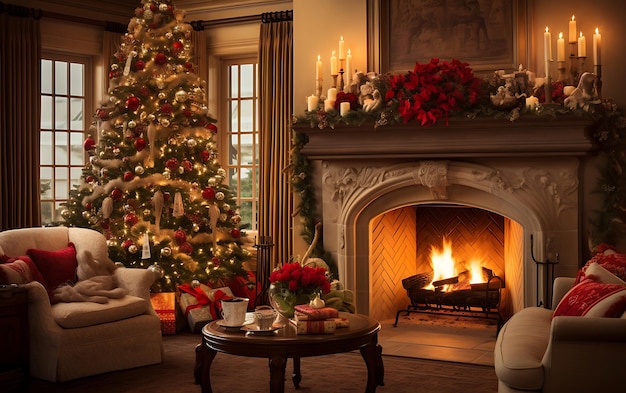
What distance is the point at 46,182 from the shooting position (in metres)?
8.02

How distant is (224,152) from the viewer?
854 cm

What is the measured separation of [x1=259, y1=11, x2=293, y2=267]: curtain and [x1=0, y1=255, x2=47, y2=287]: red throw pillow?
9.17 feet

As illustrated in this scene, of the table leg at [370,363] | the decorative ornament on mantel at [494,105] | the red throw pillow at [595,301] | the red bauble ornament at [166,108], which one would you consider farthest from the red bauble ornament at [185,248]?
the red throw pillow at [595,301]

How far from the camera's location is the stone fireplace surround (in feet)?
19.9

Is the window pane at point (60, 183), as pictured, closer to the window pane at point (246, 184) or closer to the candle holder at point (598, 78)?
the window pane at point (246, 184)

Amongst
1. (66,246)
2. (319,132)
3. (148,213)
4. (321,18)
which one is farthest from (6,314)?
(321,18)

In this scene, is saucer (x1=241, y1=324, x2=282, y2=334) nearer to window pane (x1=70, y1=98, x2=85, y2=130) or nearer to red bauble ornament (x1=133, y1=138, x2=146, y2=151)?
red bauble ornament (x1=133, y1=138, x2=146, y2=151)

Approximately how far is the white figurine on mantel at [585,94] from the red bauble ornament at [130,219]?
3.58 metres

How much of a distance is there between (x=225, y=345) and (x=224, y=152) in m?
4.37

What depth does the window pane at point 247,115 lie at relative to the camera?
8469mm

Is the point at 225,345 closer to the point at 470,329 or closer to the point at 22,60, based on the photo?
the point at 470,329

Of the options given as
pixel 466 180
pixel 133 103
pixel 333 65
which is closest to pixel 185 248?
pixel 133 103

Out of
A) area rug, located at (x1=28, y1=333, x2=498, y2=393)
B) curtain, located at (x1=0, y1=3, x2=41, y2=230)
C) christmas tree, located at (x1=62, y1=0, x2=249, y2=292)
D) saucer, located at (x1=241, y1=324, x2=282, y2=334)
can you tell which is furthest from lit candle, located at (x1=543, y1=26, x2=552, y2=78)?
curtain, located at (x1=0, y1=3, x2=41, y2=230)

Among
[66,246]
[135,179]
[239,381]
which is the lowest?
[239,381]
